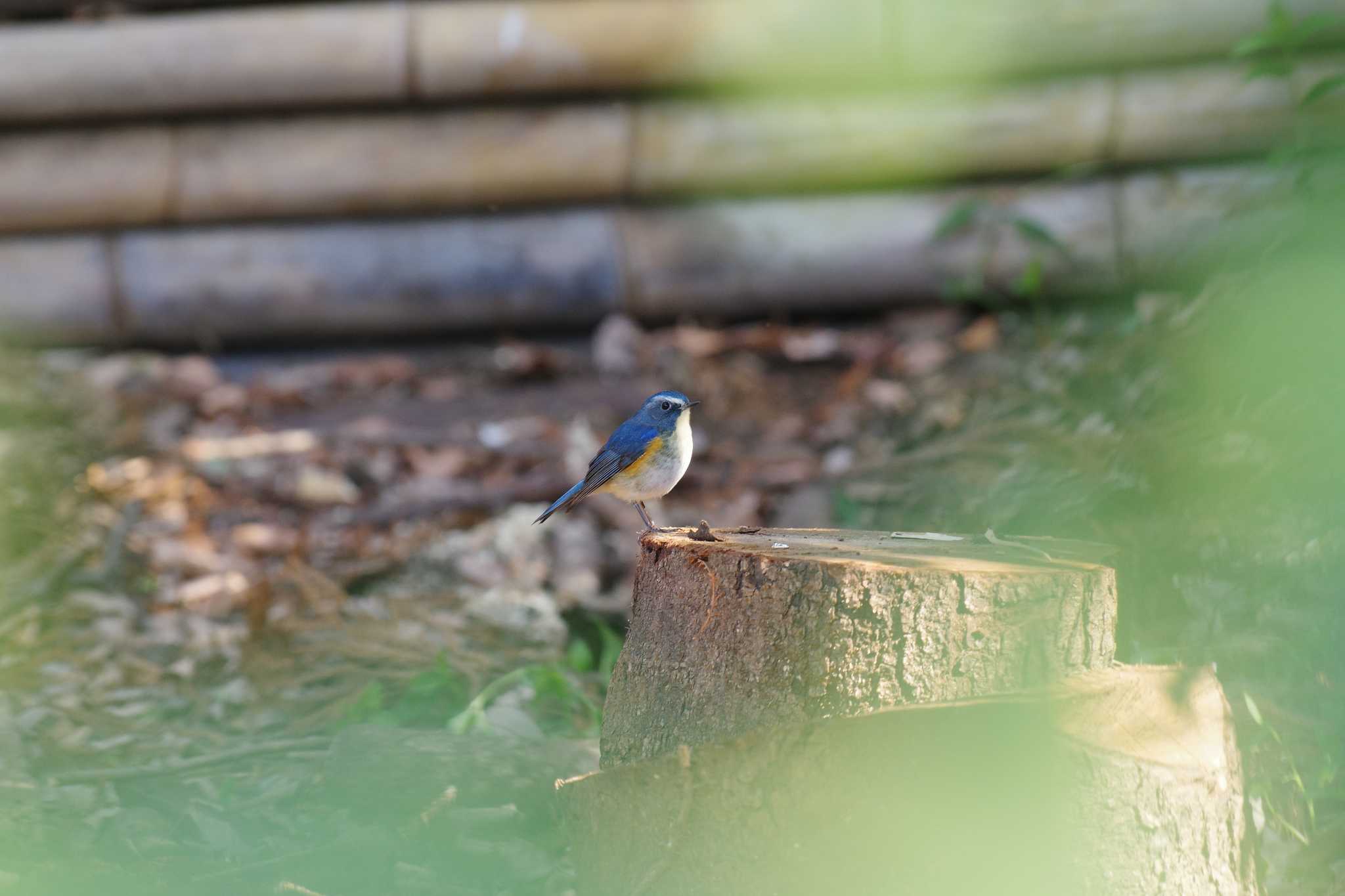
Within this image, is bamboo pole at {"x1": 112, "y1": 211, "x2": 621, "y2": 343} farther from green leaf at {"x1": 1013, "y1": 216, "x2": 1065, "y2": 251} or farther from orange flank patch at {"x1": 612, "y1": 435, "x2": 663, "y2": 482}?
orange flank patch at {"x1": 612, "y1": 435, "x2": 663, "y2": 482}

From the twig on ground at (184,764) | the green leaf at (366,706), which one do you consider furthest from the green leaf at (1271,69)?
the twig on ground at (184,764)

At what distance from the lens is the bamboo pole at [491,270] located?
5211 mm

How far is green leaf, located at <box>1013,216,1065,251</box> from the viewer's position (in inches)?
194

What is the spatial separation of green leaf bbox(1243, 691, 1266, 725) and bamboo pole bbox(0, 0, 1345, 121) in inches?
116

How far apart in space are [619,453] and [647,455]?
2.6 inches

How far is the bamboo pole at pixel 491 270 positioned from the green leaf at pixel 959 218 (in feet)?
0.16

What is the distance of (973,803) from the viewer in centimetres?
186

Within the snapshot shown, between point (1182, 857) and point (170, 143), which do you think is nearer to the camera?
point (1182, 857)

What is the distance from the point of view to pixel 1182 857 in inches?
74.7

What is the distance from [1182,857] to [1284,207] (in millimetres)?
2133

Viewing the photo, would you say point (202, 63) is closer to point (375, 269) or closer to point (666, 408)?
point (375, 269)

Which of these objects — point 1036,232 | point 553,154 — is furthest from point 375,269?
point 1036,232

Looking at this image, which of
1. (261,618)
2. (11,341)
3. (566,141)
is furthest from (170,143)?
(261,618)

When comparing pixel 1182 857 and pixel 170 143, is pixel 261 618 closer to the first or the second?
pixel 170 143
